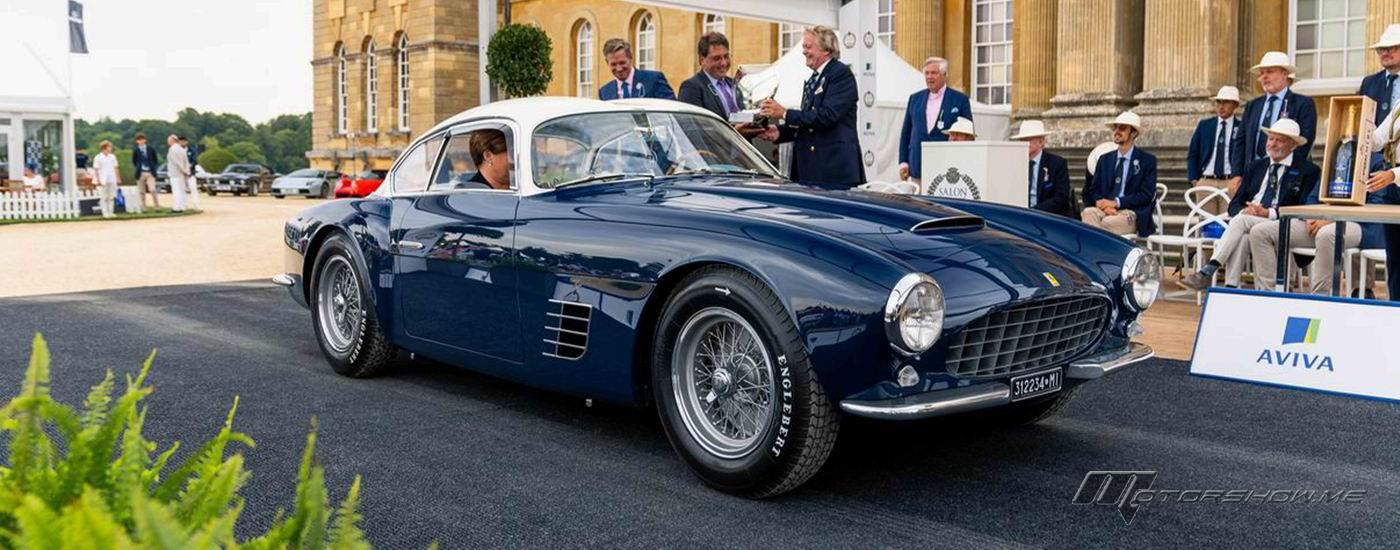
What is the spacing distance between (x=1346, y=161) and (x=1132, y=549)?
12.6 feet

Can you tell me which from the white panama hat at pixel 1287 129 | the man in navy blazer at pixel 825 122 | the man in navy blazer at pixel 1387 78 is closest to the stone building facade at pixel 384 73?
the man in navy blazer at pixel 825 122

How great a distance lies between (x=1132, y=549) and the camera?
3.73 metres

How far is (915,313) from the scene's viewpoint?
13.0 ft

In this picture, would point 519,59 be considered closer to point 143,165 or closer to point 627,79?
point 143,165

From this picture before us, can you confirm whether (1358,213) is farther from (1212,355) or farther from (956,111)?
(956,111)

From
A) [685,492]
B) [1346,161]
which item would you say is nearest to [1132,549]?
[685,492]

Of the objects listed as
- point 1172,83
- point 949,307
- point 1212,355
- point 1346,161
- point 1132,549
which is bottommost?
point 1132,549

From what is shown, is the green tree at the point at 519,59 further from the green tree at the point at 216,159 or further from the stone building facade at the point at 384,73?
the green tree at the point at 216,159

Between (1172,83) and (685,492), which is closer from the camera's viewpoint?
(685,492)

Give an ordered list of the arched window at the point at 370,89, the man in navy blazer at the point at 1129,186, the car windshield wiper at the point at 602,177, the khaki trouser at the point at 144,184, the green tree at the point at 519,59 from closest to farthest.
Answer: the car windshield wiper at the point at 602,177 < the man in navy blazer at the point at 1129,186 < the khaki trouser at the point at 144,184 < the green tree at the point at 519,59 < the arched window at the point at 370,89

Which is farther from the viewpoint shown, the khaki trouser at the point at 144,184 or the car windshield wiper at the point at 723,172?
the khaki trouser at the point at 144,184

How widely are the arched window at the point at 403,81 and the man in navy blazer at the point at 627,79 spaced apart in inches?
1328

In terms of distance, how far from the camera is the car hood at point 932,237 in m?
4.19

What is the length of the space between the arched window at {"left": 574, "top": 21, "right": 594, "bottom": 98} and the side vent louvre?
101 ft
